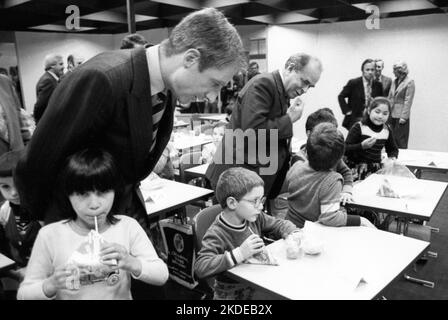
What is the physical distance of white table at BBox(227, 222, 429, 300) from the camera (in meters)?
1.36

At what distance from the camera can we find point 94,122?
987mm

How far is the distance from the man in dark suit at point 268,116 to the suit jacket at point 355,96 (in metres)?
3.57

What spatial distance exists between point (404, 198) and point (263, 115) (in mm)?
1090

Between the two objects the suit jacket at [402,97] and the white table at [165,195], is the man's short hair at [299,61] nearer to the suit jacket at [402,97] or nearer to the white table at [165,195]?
the white table at [165,195]

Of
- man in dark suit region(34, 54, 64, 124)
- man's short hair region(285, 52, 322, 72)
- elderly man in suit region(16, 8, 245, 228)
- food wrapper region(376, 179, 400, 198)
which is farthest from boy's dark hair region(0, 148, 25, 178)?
man in dark suit region(34, 54, 64, 124)

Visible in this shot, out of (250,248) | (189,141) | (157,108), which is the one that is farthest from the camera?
(189,141)

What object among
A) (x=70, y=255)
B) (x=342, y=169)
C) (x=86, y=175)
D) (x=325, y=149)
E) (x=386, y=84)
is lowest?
(x=342, y=169)

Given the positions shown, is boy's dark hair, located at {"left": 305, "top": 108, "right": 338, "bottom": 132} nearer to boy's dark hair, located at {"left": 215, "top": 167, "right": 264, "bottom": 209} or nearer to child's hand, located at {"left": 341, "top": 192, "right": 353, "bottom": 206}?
child's hand, located at {"left": 341, "top": 192, "right": 353, "bottom": 206}

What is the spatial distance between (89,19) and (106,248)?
616cm

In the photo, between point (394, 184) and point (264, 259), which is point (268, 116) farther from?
point (394, 184)

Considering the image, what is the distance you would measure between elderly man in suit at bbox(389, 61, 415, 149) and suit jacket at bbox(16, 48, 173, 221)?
5297 millimetres

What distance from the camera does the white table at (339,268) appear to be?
1363 mm

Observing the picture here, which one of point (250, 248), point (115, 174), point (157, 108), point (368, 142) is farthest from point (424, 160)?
point (115, 174)

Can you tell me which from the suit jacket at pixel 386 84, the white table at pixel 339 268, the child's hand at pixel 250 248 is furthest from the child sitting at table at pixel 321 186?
the suit jacket at pixel 386 84
